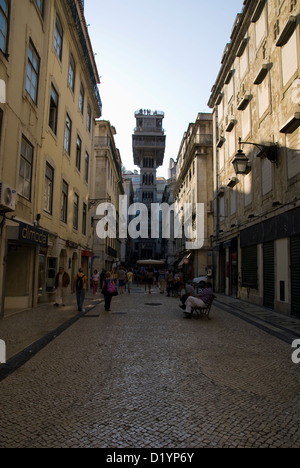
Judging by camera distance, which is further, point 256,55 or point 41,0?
point 256,55

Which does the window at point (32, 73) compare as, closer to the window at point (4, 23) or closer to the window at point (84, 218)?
the window at point (4, 23)

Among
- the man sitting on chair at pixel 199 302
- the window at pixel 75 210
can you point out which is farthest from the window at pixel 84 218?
the man sitting on chair at pixel 199 302

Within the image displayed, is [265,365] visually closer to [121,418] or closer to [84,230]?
[121,418]

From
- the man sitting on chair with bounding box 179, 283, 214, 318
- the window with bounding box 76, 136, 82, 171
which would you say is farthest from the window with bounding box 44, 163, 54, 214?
the man sitting on chair with bounding box 179, 283, 214, 318

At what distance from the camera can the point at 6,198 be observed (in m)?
9.39

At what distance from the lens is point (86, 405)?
3951 millimetres

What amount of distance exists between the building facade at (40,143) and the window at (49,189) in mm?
45

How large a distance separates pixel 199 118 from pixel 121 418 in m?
34.5

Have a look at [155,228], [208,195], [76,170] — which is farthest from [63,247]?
[155,228]

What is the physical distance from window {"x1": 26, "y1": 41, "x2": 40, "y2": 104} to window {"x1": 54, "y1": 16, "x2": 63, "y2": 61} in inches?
131

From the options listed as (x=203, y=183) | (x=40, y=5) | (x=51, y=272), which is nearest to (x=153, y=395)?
(x=51, y=272)

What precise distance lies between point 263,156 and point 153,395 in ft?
43.0

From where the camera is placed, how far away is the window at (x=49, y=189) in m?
15.2

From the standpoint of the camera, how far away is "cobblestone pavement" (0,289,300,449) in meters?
3.22
